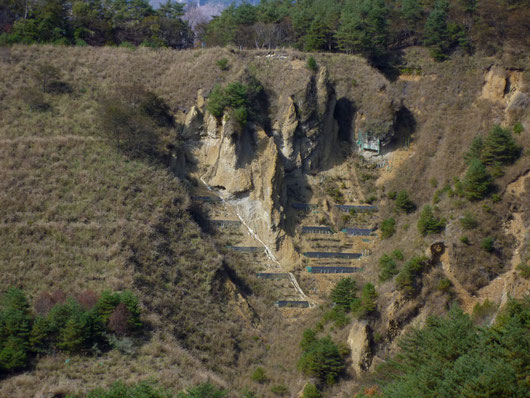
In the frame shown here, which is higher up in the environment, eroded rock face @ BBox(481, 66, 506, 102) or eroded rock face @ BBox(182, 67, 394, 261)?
eroded rock face @ BBox(481, 66, 506, 102)

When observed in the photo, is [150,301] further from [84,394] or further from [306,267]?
[306,267]

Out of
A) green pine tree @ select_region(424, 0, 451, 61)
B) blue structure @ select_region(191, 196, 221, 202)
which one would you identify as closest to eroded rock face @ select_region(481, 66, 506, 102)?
green pine tree @ select_region(424, 0, 451, 61)

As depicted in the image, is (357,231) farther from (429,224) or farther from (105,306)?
(105,306)

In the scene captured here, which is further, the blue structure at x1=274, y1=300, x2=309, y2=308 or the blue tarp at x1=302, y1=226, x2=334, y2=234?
the blue tarp at x1=302, y1=226, x2=334, y2=234

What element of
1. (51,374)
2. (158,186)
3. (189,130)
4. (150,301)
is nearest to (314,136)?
(189,130)

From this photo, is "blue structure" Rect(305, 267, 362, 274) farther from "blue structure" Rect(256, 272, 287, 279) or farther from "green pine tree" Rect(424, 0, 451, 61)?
"green pine tree" Rect(424, 0, 451, 61)

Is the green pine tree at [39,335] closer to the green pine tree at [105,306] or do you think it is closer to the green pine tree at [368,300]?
the green pine tree at [105,306]

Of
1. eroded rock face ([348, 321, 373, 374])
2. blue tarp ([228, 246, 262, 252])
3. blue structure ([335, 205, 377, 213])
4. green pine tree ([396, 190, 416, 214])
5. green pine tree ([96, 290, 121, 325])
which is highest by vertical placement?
green pine tree ([396, 190, 416, 214])

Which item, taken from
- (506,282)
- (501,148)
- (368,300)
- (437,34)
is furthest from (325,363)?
(437,34)

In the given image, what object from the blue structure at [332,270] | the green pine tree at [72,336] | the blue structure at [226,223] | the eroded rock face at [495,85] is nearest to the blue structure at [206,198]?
the blue structure at [226,223]
